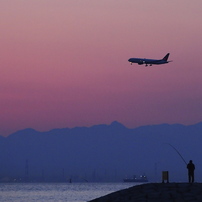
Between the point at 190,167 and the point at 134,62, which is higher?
the point at 134,62

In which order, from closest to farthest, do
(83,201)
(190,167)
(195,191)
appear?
(195,191) → (190,167) → (83,201)

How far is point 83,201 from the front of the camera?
120125 mm

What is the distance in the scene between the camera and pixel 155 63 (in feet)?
530

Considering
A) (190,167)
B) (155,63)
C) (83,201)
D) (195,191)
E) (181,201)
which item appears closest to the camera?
(181,201)

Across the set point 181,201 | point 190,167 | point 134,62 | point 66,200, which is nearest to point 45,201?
point 66,200

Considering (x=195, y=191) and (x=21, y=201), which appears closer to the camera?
(x=195, y=191)

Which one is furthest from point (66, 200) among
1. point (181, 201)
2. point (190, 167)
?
point (181, 201)

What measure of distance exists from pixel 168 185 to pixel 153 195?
10.5ft

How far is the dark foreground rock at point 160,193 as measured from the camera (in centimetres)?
4109

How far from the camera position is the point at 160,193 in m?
42.7

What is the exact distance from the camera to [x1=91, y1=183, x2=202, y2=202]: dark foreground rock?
135ft

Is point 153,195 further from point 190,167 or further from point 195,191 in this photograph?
point 190,167

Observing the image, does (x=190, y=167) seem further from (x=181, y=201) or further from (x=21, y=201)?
(x=21, y=201)

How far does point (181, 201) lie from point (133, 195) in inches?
189
